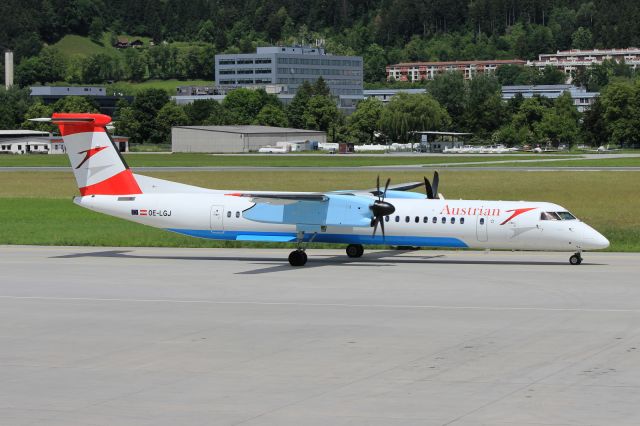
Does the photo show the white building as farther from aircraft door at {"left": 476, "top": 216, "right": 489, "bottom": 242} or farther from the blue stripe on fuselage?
aircraft door at {"left": 476, "top": 216, "right": 489, "bottom": 242}

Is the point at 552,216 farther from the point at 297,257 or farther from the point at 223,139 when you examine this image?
the point at 223,139

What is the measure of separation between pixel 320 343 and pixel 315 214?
1503cm

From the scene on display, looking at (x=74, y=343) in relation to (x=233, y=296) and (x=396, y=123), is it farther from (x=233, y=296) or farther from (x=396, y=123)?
(x=396, y=123)

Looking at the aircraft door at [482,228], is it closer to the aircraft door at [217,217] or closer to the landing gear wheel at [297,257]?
the landing gear wheel at [297,257]

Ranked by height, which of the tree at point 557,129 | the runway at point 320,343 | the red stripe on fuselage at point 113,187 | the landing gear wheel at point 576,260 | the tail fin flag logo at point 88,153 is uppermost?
the tree at point 557,129

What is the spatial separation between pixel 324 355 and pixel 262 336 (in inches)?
102

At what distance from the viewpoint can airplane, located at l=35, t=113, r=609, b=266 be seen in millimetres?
36312

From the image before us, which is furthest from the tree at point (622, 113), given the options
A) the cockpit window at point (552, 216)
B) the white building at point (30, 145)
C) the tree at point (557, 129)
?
the cockpit window at point (552, 216)

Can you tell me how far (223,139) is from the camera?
6929 inches

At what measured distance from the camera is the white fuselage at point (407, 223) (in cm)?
3616

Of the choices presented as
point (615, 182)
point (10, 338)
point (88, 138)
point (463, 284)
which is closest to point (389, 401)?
point (10, 338)

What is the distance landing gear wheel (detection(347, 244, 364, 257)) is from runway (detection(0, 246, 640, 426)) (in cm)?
155

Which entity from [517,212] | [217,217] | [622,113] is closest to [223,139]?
[622,113]

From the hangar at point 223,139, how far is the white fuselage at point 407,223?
13621cm
